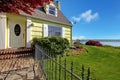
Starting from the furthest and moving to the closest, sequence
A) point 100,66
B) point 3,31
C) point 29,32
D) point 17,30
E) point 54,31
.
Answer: point 54,31 < point 17,30 < point 29,32 < point 3,31 < point 100,66

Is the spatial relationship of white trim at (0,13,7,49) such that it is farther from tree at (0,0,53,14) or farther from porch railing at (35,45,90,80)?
porch railing at (35,45,90,80)

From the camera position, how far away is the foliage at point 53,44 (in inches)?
519

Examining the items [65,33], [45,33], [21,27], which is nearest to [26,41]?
[21,27]

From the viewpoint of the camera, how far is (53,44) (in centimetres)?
1327

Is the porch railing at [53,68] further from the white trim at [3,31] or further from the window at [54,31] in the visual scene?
the window at [54,31]

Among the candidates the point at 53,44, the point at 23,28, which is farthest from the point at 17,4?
the point at 23,28

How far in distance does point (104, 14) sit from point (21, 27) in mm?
15497

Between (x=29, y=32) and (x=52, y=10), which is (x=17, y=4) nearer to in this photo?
(x=29, y=32)

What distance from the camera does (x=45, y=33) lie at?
16.2 metres

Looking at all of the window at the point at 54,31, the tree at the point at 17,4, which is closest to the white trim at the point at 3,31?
the window at the point at 54,31

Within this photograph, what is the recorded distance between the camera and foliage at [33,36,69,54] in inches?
519

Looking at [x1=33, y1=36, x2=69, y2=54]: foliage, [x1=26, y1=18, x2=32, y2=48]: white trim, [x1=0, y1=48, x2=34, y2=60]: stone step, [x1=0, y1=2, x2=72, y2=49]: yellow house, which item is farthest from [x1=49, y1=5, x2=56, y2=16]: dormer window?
[x1=0, y1=48, x2=34, y2=60]: stone step

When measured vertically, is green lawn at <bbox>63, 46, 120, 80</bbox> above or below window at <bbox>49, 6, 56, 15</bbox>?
below

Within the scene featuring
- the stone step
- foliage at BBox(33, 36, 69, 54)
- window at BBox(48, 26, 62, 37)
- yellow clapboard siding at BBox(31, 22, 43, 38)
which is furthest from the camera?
window at BBox(48, 26, 62, 37)
